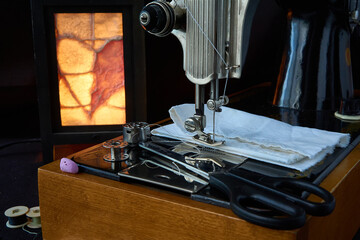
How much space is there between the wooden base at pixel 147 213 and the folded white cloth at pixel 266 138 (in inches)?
1.8

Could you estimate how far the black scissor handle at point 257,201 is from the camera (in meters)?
0.40

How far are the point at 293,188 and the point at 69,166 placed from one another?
342 millimetres

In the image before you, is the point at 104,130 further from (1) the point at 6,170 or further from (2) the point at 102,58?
(1) the point at 6,170

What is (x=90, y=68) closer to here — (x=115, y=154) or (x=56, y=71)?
(x=56, y=71)

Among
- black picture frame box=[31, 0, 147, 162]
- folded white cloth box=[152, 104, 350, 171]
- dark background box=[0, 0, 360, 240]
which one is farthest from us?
dark background box=[0, 0, 360, 240]

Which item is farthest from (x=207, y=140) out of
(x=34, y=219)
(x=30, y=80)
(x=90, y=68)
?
(x=30, y=80)

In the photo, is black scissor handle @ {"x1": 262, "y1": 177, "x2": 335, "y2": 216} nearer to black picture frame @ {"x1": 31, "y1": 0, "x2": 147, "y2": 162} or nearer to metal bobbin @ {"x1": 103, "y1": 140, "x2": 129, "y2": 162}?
metal bobbin @ {"x1": 103, "y1": 140, "x2": 129, "y2": 162}

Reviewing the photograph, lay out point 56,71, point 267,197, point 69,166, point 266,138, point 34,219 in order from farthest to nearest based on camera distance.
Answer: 1. point 56,71
2. point 34,219
3. point 266,138
4. point 69,166
5. point 267,197

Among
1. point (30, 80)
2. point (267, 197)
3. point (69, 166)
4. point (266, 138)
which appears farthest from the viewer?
point (30, 80)

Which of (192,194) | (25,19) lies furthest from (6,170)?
(192,194)

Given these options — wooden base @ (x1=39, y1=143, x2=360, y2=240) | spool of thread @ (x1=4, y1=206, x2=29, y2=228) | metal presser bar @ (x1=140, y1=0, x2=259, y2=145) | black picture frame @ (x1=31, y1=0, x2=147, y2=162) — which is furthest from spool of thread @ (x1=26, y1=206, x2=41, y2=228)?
metal presser bar @ (x1=140, y1=0, x2=259, y2=145)

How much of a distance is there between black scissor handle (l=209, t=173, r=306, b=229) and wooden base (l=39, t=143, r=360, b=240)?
21mm

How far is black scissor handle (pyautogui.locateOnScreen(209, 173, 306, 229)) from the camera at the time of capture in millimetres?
403

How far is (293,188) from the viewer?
508 mm
